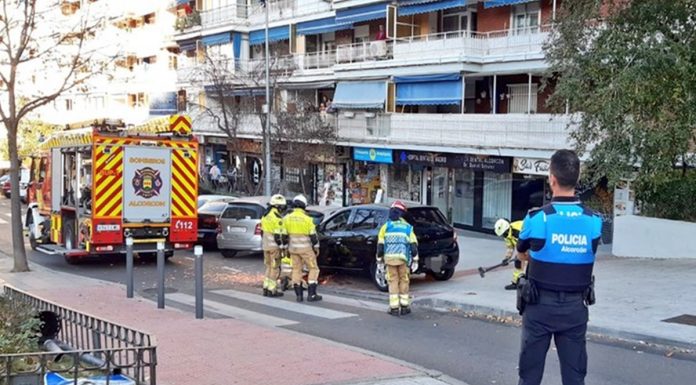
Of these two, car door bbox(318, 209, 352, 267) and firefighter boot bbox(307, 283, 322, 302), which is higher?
car door bbox(318, 209, 352, 267)

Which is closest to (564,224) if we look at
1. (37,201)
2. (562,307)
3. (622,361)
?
(562,307)

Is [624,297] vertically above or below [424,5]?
below

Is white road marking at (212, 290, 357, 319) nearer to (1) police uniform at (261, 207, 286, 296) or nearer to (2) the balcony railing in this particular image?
(1) police uniform at (261, 207, 286, 296)

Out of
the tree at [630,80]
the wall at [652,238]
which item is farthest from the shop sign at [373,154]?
the tree at [630,80]

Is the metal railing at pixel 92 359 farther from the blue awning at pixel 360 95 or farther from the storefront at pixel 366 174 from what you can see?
the blue awning at pixel 360 95

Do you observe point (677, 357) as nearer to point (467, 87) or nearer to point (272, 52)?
point (467, 87)

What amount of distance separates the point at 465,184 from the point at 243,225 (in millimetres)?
10153

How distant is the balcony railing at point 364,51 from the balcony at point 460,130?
7.75 feet

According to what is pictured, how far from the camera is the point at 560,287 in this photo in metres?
4.76

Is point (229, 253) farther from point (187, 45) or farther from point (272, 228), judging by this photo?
point (187, 45)

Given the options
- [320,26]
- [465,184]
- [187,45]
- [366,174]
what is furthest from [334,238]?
[187,45]

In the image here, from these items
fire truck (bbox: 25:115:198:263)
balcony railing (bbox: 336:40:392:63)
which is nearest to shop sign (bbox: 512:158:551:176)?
balcony railing (bbox: 336:40:392:63)

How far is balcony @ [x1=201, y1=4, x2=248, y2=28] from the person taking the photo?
3788 cm

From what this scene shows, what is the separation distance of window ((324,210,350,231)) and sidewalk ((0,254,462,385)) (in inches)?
172
